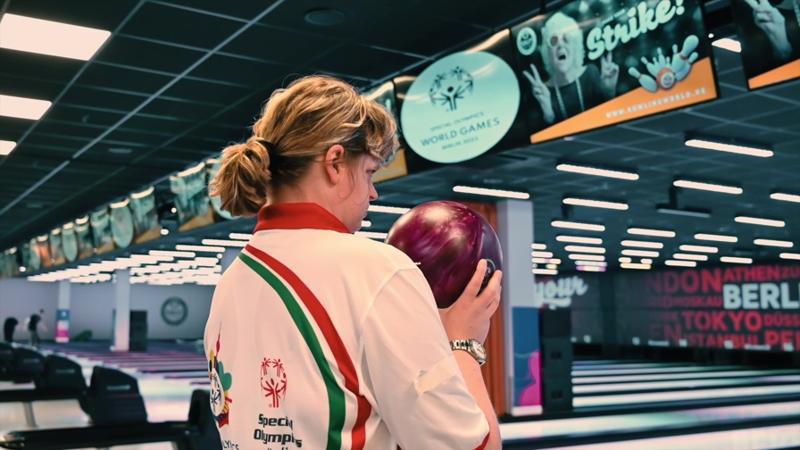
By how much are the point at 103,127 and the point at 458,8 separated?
14.7 feet

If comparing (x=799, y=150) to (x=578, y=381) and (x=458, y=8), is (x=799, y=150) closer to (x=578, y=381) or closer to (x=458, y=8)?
(x=458, y=8)

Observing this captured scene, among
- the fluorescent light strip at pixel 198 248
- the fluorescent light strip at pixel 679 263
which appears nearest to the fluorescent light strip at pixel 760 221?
the fluorescent light strip at pixel 679 263

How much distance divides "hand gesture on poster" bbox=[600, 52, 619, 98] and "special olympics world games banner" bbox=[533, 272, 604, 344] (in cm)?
2028

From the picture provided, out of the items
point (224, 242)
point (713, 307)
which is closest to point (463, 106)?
point (224, 242)

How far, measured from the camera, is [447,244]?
4.41 ft

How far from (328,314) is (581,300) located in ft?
81.7

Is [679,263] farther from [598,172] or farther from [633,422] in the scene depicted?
[598,172]

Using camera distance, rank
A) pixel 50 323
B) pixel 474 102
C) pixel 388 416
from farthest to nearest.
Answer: pixel 50 323
pixel 474 102
pixel 388 416

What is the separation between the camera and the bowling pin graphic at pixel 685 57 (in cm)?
319

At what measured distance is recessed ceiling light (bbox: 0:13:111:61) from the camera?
4.87 metres

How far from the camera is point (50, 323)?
3331cm

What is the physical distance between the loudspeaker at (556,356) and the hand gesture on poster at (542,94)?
679 cm

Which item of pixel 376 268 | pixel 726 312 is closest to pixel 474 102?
pixel 376 268

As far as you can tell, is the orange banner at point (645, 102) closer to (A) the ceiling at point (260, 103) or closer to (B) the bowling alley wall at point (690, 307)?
(A) the ceiling at point (260, 103)
